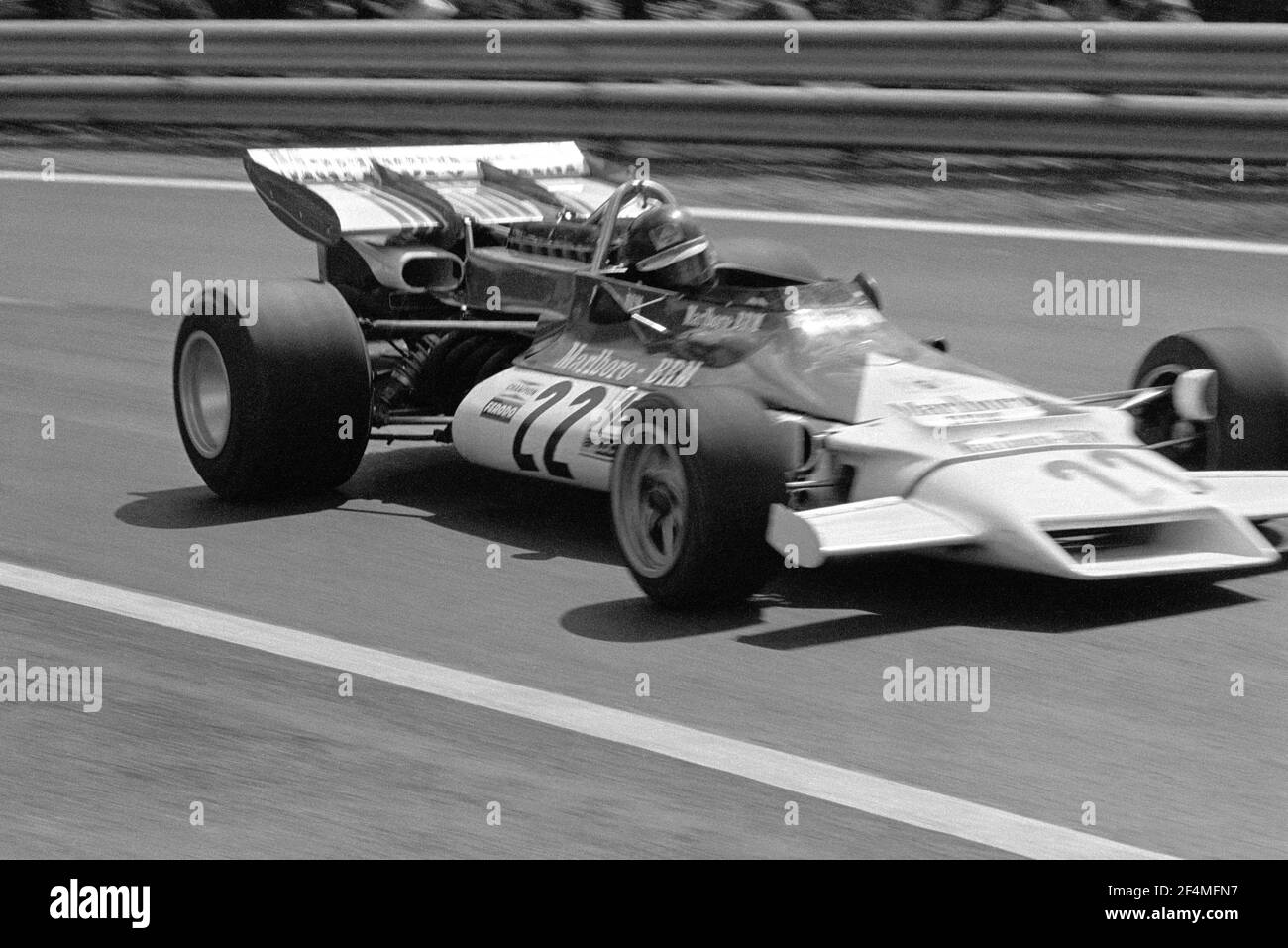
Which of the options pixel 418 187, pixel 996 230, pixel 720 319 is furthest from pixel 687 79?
pixel 720 319

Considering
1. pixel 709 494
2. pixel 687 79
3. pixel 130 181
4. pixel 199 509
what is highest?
pixel 687 79

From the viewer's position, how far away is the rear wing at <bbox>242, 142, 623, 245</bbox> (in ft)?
29.2

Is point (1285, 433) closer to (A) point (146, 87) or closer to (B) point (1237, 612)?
(B) point (1237, 612)

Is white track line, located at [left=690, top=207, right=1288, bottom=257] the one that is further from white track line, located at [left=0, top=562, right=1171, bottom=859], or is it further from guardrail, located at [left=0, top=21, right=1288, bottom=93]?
white track line, located at [left=0, top=562, right=1171, bottom=859]

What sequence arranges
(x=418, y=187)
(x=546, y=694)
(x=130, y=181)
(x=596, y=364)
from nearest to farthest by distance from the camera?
(x=546, y=694) → (x=596, y=364) → (x=418, y=187) → (x=130, y=181)

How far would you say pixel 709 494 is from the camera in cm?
597

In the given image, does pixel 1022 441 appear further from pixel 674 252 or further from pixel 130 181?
pixel 130 181

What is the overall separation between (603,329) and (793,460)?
4.40 ft

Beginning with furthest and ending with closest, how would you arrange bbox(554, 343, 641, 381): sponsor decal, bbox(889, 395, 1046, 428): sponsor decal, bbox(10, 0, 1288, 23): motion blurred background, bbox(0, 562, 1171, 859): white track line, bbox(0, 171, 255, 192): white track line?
bbox(0, 171, 255, 192): white track line
bbox(10, 0, 1288, 23): motion blurred background
bbox(554, 343, 641, 381): sponsor decal
bbox(889, 395, 1046, 428): sponsor decal
bbox(0, 562, 1171, 859): white track line

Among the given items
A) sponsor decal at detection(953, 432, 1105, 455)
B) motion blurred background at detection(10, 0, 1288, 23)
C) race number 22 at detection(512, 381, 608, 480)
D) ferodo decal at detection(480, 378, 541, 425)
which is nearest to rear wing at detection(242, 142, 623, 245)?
ferodo decal at detection(480, 378, 541, 425)

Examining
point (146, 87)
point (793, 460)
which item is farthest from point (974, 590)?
point (146, 87)

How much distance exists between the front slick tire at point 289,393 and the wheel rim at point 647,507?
1.57m

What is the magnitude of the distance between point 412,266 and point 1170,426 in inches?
128

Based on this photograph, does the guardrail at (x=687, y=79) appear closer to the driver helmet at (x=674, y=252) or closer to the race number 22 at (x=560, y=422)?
the driver helmet at (x=674, y=252)
